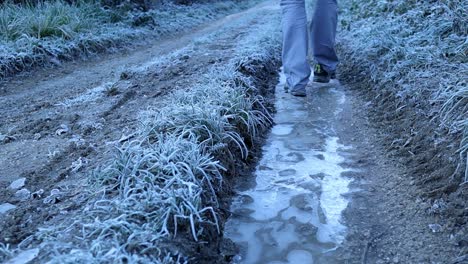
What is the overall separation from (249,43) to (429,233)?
352 cm

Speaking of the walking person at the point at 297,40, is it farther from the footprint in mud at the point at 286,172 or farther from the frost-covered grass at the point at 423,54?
the footprint in mud at the point at 286,172

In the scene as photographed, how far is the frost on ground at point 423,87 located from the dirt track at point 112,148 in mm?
98

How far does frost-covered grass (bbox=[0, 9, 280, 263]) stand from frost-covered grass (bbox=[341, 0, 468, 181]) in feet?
3.52

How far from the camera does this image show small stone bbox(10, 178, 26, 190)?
202cm

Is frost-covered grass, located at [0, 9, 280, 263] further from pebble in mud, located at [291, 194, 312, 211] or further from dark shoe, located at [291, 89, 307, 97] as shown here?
dark shoe, located at [291, 89, 307, 97]

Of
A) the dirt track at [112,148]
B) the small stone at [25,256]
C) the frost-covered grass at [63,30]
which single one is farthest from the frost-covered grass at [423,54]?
the frost-covered grass at [63,30]

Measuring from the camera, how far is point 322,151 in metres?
2.69

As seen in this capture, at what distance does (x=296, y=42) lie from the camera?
11.8 feet

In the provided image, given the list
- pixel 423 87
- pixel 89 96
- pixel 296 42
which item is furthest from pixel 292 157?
pixel 89 96

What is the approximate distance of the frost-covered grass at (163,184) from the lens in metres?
1.45

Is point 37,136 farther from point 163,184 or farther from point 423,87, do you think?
point 423,87

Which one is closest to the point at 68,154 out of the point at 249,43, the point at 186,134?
the point at 186,134

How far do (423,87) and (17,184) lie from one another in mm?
2390

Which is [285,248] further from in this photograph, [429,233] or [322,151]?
[322,151]
